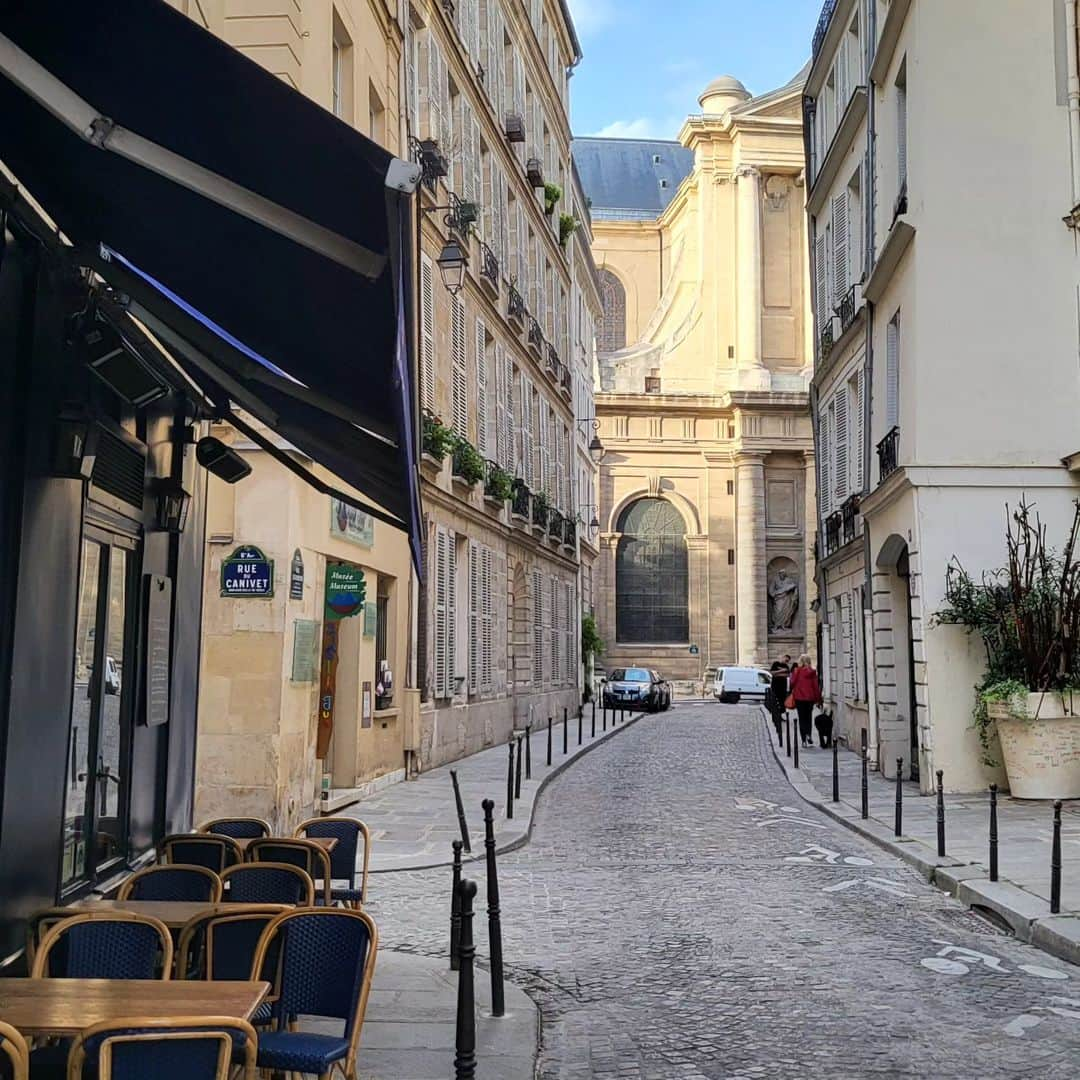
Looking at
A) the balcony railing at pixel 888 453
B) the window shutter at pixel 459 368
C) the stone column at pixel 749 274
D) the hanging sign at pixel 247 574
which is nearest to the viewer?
the hanging sign at pixel 247 574

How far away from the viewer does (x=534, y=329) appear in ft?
92.5

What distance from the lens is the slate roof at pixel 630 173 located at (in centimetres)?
7100

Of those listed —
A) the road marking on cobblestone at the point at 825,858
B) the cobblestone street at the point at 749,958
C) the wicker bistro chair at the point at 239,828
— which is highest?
the wicker bistro chair at the point at 239,828

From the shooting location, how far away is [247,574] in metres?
12.6

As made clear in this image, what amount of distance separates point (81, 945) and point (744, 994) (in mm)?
3606

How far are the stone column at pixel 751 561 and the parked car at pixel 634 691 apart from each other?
40.1ft

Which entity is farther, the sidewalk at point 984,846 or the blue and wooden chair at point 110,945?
the sidewalk at point 984,846

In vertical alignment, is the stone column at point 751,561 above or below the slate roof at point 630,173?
below

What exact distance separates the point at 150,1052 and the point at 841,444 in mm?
21259

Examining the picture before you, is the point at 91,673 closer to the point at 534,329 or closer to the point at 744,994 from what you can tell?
the point at 744,994

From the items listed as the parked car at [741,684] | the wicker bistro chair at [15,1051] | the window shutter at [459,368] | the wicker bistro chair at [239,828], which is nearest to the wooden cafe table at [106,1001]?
the wicker bistro chair at [15,1051]

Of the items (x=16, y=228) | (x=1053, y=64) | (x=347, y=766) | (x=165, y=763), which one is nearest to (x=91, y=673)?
(x=165, y=763)

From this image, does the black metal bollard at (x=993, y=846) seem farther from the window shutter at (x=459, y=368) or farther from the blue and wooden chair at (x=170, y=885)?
the window shutter at (x=459, y=368)

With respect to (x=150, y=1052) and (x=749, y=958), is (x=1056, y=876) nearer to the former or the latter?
(x=749, y=958)
